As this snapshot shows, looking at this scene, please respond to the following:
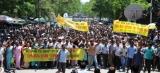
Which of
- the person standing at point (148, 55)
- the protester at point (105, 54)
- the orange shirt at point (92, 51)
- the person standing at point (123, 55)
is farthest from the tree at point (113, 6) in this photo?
the person standing at point (148, 55)

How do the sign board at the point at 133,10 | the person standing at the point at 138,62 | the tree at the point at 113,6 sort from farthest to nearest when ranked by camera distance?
the tree at the point at 113,6 < the sign board at the point at 133,10 < the person standing at the point at 138,62

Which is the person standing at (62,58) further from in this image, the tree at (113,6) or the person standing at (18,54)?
the tree at (113,6)

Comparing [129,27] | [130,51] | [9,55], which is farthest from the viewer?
[129,27]

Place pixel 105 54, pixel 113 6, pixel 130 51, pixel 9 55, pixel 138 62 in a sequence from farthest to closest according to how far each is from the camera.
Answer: pixel 113 6 < pixel 105 54 < pixel 130 51 < pixel 9 55 < pixel 138 62

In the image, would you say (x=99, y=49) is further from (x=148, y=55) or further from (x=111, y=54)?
(x=148, y=55)

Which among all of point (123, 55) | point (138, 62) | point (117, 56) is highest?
point (138, 62)

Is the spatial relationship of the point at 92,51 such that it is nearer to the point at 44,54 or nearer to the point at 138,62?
the point at 44,54

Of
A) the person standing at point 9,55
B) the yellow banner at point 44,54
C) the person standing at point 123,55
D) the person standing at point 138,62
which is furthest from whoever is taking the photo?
the yellow banner at point 44,54

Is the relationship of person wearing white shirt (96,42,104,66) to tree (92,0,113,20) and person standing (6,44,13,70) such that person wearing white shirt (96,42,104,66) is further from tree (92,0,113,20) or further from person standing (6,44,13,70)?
tree (92,0,113,20)

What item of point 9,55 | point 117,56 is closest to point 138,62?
point 117,56

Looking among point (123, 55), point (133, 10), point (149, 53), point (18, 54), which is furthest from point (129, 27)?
point (18, 54)

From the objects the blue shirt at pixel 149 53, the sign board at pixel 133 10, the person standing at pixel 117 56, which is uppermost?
the sign board at pixel 133 10

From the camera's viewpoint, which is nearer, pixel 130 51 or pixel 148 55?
pixel 148 55

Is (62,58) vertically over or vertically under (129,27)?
under
